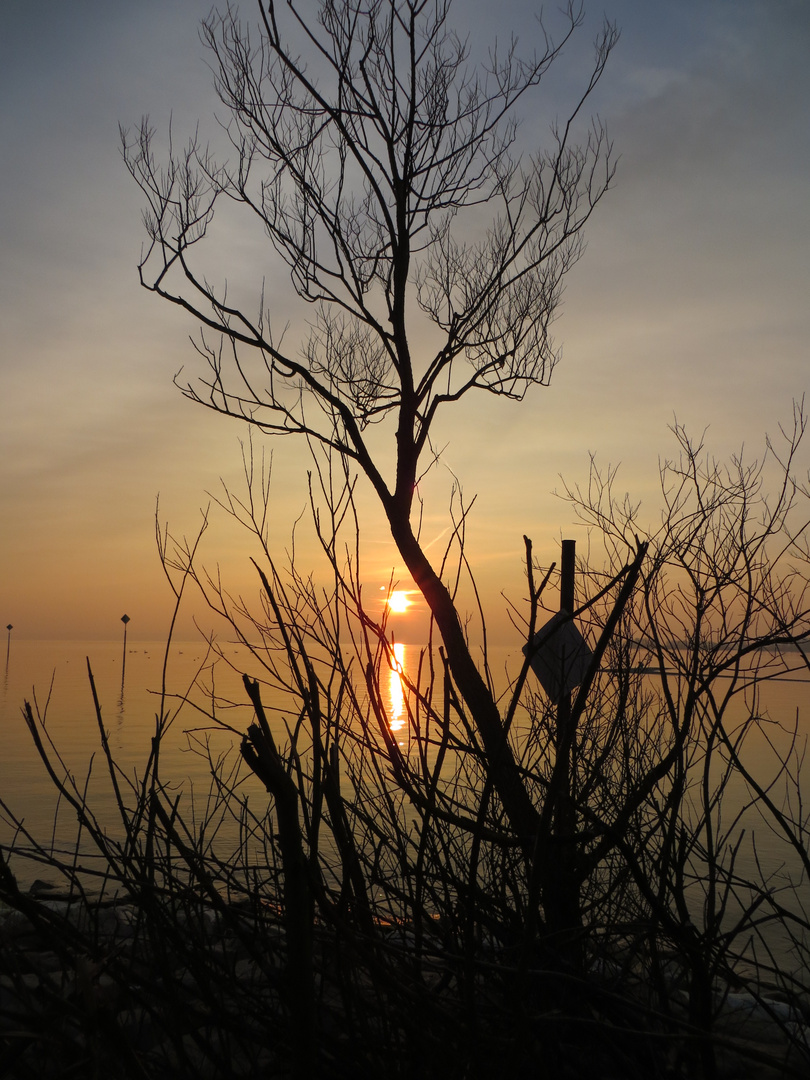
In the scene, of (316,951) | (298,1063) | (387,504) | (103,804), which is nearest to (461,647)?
(387,504)

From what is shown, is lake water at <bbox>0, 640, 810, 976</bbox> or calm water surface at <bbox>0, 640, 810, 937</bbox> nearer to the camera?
lake water at <bbox>0, 640, 810, 976</bbox>

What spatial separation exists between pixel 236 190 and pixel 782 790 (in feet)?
39.5

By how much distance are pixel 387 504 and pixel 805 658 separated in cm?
322

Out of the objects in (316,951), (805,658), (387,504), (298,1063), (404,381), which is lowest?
(316,951)

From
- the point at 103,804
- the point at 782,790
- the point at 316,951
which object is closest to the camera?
the point at 316,951

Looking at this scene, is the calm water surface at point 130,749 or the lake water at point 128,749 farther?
the calm water surface at point 130,749

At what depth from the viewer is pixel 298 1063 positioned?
3.01ft

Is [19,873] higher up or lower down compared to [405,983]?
lower down

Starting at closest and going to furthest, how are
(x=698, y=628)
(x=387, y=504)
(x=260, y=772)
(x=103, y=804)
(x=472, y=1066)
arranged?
(x=260, y=772) → (x=472, y=1066) → (x=698, y=628) → (x=387, y=504) → (x=103, y=804)

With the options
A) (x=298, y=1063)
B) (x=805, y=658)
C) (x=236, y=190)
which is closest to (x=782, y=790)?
(x=236, y=190)

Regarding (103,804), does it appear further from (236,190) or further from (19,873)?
(236,190)

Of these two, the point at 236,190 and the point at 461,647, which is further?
the point at 236,190

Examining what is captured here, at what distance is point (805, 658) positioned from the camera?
5.92 ft

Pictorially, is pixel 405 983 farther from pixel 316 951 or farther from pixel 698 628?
pixel 316 951
